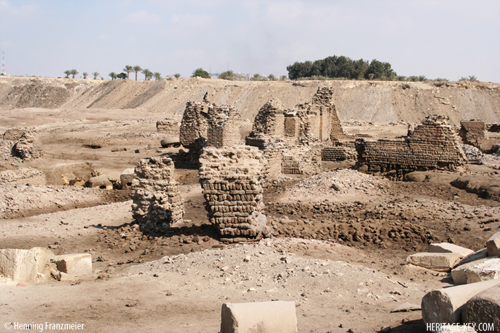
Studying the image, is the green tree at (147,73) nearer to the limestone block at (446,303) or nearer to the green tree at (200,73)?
the green tree at (200,73)

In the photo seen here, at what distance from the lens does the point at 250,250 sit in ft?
22.9

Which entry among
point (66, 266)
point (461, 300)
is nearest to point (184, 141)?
point (66, 266)

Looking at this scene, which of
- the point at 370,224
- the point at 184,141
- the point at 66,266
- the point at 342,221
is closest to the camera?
the point at 66,266

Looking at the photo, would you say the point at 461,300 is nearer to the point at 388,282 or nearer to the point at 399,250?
the point at 388,282

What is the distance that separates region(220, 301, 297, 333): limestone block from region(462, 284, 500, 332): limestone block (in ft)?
5.02

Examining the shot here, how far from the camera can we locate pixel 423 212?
10500 mm

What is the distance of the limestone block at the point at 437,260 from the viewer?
662 cm

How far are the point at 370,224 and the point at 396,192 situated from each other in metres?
3.98

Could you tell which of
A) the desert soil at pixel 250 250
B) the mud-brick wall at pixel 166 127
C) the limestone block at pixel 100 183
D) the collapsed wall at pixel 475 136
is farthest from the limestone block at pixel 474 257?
the mud-brick wall at pixel 166 127

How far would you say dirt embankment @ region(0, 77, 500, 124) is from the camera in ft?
139

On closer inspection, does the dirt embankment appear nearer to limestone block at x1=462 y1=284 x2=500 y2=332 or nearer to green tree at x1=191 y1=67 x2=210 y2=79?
green tree at x1=191 y1=67 x2=210 y2=79

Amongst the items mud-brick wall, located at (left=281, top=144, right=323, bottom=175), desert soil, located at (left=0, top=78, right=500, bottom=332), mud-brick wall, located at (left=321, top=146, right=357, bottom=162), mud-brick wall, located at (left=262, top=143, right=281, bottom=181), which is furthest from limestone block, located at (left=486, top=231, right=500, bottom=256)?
mud-brick wall, located at (left=321, top=146, right=357, bottom=162)

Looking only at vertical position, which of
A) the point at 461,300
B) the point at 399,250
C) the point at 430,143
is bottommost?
the point at 399,250

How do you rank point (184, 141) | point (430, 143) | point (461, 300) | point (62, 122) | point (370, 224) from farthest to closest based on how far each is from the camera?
Result: point (62, 122)
point (184, 141)
point (430, 143)
point (370, 224)
point (461, 300)
